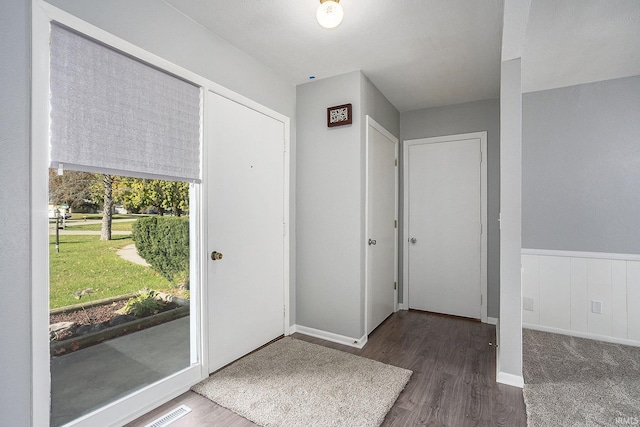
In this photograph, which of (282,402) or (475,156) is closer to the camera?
(282,402)

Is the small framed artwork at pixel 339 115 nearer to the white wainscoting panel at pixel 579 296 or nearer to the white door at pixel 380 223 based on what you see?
the white door at pixel 380 223

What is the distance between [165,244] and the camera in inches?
82.4

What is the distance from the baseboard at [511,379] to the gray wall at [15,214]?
9.11ft

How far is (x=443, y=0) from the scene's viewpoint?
1870 millimetres

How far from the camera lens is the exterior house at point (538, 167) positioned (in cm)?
208

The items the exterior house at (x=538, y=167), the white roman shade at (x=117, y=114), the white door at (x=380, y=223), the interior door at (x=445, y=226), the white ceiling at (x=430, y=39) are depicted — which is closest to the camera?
the white roman shade at (x=117, y=114)

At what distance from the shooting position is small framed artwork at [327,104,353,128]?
2.79 m

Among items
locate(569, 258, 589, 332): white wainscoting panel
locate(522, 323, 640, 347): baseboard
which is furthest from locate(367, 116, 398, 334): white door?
locate(569, 258, 589, 332): white wainscoting panel

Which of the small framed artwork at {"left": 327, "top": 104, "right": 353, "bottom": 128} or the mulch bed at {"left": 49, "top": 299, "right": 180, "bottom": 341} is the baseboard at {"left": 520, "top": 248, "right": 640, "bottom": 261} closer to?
the small framed artwork at {"left": 327, "top": 104, "right": 353, "bottom": 128}

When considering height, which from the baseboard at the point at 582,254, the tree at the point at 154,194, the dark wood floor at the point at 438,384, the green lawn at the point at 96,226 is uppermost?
the tree at the point at 154,194

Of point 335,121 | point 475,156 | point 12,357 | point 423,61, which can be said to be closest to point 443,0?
point 423,61

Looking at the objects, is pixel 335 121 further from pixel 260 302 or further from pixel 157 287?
pixel 157 287

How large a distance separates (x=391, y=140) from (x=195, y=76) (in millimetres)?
2323

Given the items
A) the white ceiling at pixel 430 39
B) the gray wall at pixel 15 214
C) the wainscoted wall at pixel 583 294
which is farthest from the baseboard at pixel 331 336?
the white ceiling at pixel 430 39
